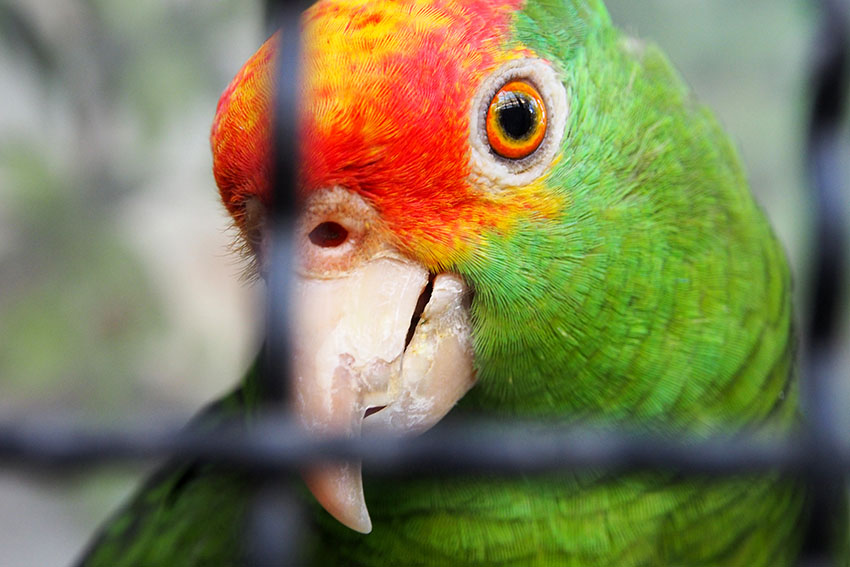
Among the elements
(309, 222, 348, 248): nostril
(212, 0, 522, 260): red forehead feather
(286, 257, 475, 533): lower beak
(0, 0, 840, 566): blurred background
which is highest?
(212, 0, 522, 260): red forehead feather

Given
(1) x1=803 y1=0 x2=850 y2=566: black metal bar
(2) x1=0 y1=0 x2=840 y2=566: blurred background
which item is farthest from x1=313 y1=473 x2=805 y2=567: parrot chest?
(2) x1=0 y1=0 x2=840 y2=566: blurred background

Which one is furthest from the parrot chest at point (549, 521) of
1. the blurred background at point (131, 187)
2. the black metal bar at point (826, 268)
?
the blurred background at point (131, 187)

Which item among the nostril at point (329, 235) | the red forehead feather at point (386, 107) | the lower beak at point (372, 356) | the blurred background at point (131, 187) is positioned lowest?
the blurred background at point (131, 187)

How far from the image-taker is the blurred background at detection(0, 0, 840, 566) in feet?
6.24

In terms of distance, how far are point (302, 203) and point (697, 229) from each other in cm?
38

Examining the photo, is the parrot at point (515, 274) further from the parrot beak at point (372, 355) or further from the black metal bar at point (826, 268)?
the black metal bar at point (826, 268)

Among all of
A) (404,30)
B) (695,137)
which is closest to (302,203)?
(404,30)

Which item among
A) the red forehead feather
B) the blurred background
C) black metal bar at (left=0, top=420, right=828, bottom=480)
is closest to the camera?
black metal bar at (left=0, top=420, right=828, bottom=480)

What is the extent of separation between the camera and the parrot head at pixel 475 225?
0.63m

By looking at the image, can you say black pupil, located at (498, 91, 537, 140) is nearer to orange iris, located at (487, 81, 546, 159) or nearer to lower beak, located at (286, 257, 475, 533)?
orange iris, located at (487, 81, 546, 159)

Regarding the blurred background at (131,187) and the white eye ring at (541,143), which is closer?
the white eye ring at (541,143)

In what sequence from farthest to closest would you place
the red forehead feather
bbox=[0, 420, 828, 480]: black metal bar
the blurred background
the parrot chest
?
the blurred background
the parrot chest
the red forehead feather
bbox=[0, 420, 828, 480]: black metal bar

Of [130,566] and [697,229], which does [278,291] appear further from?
[130,566]

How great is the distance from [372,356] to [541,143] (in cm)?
23
